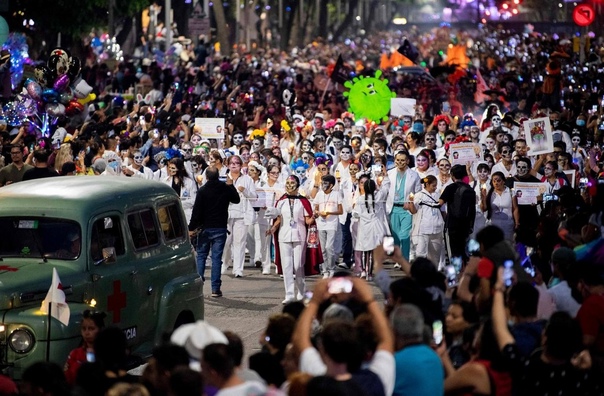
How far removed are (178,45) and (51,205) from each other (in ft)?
142

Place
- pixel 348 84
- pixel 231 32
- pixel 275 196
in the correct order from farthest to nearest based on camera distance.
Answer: pixel 231 32 → pixel 348 84 → pixel 275 196

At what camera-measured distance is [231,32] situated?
95188mm

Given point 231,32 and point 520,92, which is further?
point 231,32

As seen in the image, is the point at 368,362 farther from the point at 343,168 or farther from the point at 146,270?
the point at 343,168

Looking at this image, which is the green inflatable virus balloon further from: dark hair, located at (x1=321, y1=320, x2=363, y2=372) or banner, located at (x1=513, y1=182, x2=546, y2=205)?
dark hair, located at (x1=321, y1=320, x2=363, y2=372)

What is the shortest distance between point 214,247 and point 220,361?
1063cm

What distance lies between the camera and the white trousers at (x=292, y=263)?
17688mm

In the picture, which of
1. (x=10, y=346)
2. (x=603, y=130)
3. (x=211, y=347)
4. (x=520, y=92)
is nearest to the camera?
(x=211, y=347)

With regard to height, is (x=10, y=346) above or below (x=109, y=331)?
below

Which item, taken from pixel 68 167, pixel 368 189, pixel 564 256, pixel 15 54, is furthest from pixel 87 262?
pixel 15 54

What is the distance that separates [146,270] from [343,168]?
9743 mm

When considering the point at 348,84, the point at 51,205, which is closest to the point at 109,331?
the point at 51,205

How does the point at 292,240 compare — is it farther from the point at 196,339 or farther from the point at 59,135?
the point at 196,339

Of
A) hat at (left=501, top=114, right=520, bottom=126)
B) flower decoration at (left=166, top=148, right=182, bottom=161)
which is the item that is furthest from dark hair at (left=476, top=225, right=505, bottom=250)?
hat at (left=501, top=114, right=520, bottom=126)
